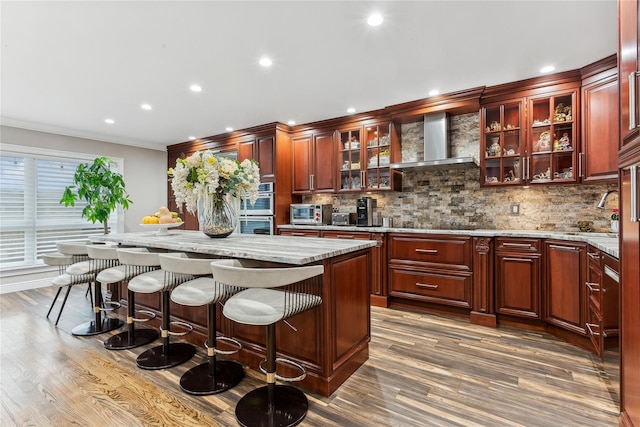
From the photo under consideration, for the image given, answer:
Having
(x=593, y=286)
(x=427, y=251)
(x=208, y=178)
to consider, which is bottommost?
(x=593, y=286)

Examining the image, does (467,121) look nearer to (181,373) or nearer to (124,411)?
(181,373)

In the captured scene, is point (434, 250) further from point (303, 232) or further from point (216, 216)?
point (216, 216)

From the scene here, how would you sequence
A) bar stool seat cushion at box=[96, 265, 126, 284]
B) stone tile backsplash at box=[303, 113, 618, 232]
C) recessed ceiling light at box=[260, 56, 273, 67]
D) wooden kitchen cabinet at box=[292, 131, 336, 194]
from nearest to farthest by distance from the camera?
bar stool seat cushion at box=[96, 265, 126, 284] < recessed ceiling light at box=[260, 56, 273, 67] < stone tile backsplash at box=[303, 113, 618, 232] < wooden kitchen cabinet at box=[292, 131, 336, 194]

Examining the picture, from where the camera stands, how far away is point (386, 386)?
206 centimetres

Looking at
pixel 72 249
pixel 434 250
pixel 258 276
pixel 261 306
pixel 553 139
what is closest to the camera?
pixel 258 276

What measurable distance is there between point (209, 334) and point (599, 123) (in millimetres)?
3916

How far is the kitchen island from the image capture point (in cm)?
195

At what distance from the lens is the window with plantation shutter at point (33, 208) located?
465cm

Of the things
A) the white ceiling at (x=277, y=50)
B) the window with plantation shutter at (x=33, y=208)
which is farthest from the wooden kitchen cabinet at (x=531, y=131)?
the window with plantation shutter at (x=33, y=208)

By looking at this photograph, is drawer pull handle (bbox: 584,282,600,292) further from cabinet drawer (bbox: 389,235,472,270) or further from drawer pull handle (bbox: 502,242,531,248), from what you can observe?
cabinet drawer (bbox: 389,235,472,270)

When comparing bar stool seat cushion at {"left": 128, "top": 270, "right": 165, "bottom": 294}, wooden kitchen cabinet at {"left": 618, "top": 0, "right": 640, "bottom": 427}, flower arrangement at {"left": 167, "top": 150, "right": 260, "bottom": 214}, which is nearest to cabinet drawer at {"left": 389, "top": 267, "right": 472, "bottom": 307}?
wooden kitchen cabinet at {"left": 618, "top": 0, "right": 640, "bottom": 427}

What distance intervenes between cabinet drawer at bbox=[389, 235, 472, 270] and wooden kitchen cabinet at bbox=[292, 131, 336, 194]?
150cm

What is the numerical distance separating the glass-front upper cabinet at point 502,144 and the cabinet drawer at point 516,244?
0.71m

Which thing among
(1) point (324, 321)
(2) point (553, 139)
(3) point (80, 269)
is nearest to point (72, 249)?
(3) point (80, 269)
